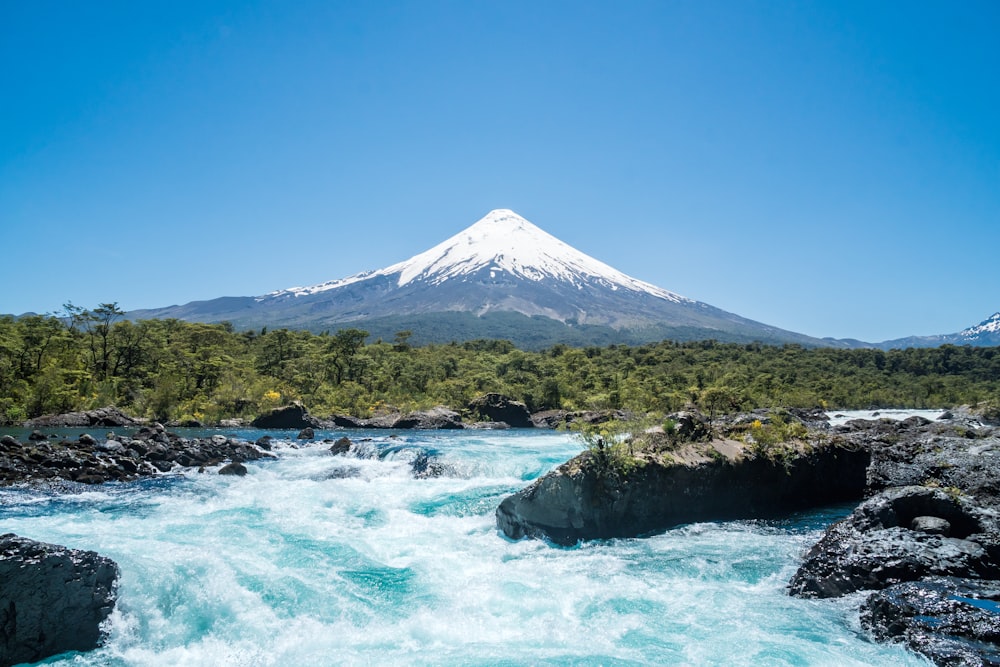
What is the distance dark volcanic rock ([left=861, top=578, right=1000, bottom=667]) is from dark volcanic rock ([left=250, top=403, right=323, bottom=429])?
1269 inches

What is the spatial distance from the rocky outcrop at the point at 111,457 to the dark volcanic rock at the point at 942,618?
17439 mm

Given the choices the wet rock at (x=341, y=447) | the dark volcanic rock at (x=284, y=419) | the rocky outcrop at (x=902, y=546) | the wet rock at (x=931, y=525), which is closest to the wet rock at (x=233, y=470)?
the wet rock at (x=341, y=447)

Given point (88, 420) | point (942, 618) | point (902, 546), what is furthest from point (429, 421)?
point (942, 618)

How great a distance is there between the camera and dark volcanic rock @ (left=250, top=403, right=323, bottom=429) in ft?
110

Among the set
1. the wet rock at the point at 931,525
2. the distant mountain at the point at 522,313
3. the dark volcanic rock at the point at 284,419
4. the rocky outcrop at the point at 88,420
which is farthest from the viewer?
the distant mountain at the point at 522,313

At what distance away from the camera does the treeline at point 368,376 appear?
113 feet

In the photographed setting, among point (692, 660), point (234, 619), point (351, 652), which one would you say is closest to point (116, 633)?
point (234, 619)

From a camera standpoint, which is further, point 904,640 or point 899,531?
point 899,531

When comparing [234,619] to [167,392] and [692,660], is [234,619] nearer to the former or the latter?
[692,660]

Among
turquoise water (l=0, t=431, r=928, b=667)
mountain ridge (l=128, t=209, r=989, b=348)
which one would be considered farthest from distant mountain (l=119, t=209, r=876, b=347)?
turquoise water (l=0, t=431, r=928, b=667)

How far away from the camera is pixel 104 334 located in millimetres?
38875

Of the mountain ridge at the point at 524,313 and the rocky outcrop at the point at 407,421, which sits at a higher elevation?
the mountain ridge at the point at 524,313

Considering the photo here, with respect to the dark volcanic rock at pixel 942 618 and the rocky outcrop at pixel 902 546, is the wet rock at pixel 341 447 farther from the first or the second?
the dark volcanic rock at pixel 942 618

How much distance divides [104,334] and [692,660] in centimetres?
4483
